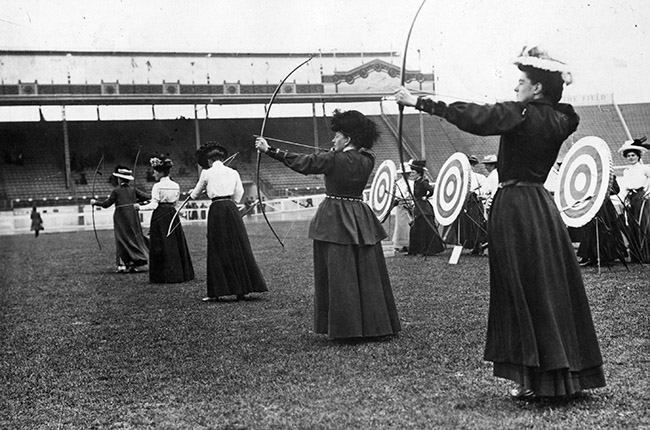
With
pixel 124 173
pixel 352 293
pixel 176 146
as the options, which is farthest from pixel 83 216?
pixel 352 293

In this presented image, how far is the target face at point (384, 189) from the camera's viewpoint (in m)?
12.4

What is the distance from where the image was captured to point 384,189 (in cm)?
1289

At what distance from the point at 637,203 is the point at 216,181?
18.6ft

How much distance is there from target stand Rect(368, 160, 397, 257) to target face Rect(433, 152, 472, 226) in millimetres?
832

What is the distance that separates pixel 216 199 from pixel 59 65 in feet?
95.6

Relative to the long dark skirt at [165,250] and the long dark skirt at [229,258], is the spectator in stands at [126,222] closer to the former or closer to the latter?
the long dark skirt at [165,250]

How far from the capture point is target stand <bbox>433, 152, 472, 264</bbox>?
10898 millimetres

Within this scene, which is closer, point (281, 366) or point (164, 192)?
point (281, 366)

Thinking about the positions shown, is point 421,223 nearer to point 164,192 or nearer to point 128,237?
point 164,192

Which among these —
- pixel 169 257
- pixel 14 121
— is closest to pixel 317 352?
pixel 169 257

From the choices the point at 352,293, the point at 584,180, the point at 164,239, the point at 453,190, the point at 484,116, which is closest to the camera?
the point at 484,116

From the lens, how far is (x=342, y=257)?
5824 millimetres

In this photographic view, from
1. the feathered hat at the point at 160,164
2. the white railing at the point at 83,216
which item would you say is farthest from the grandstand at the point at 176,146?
the feathered hat at the point at 160,164

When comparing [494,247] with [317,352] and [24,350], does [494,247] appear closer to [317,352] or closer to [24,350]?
[317,352]
